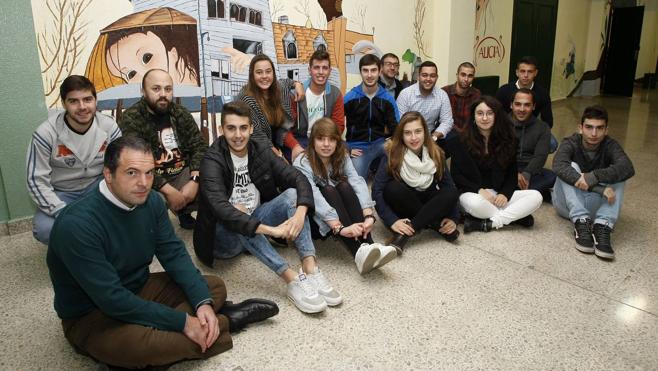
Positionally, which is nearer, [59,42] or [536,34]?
[59,42]

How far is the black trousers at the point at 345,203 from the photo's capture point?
2760mm

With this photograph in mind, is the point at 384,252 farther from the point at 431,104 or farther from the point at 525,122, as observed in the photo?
the point at 431,104

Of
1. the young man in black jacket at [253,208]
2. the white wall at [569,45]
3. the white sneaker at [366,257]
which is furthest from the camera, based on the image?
the white wall at [569,45]

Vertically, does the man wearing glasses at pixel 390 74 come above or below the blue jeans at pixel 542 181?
above

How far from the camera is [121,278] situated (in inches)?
70.8

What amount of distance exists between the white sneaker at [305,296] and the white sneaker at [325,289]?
0.05 metres

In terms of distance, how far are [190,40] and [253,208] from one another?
1.85 meters

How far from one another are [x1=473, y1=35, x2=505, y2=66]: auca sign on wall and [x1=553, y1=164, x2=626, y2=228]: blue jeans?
451 centimetres

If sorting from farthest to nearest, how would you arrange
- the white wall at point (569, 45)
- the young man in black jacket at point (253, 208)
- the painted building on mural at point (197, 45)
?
the white wall at point (569, 45), the painted building on mural at point (197, 45), the young man in black jacket at point (253, 208)

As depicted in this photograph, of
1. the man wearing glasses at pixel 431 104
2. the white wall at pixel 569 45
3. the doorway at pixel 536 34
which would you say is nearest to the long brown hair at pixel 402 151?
the man wearing glasses at pixel 431 104

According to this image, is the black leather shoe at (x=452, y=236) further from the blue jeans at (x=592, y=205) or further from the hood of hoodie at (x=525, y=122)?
the hood of hoodie at (x=525, y=122)

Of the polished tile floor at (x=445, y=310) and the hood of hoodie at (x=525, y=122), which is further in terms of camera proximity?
the hood of hoodie at (x=525, y=122)

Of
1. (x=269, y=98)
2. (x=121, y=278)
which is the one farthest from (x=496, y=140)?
(x=121, y=278)

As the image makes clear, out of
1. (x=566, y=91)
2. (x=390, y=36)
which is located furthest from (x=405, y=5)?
(x=566, y=91)
